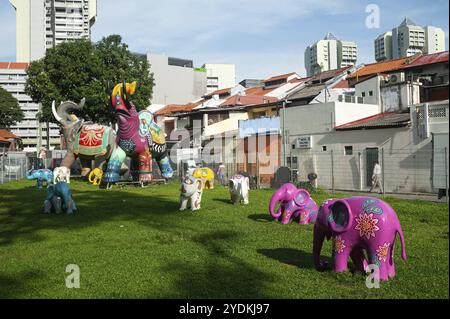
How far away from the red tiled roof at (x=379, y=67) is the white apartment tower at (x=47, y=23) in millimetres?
64171

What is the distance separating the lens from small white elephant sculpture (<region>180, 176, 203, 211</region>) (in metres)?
11.8

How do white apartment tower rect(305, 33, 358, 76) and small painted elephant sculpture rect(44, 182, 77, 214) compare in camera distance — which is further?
white apartment tower rect(305, 33, 358, 76)

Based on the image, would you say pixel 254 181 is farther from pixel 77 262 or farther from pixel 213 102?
pixel 213 102

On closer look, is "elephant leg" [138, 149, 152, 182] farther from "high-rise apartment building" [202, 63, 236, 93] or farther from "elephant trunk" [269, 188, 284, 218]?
"high-rise apartment building" [202, 63, 236, 93]

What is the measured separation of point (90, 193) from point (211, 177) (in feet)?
17.2

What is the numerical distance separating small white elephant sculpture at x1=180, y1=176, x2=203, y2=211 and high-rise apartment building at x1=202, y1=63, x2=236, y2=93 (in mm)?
64545

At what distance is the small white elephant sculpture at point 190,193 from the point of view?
11.8m

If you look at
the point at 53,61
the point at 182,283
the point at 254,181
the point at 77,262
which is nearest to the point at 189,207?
the point at 77,262

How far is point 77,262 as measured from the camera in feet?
22.1

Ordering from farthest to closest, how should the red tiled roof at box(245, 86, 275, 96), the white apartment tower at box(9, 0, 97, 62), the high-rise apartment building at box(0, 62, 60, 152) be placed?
the high-rise apartment building at box(0, 62, 60, 152), the white apartment tower at box(9, 0, 97, 62), the red tiled roof at box(245, 86, 275, 96)

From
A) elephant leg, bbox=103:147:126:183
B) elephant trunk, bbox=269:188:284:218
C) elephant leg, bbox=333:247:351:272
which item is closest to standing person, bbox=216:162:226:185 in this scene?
elephant leg, bbox=103:147:126:183

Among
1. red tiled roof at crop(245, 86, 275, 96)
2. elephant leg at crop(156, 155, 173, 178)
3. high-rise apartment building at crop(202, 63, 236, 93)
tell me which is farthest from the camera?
high-rise apartment building at crop(202, 63, 236, 93)

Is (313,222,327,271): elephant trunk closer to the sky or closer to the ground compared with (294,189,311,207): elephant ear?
closer to the ground

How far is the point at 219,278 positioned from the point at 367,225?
80.7 inches
